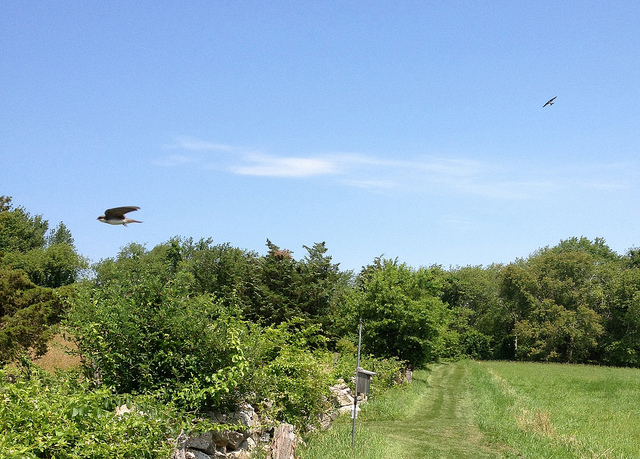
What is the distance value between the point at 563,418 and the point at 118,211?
17.1 metres

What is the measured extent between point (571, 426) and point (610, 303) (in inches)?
2001

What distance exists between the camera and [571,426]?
16203 millimetres

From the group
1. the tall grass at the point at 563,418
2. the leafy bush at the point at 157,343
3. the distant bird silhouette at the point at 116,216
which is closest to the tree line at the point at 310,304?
the leafy bush at the point at 157,343

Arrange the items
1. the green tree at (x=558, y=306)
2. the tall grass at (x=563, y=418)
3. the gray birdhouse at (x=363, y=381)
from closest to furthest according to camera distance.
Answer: the gray birdhouse at (x=363, y=381) → the tall grass at (x=563, y=418) → the green tree at (x=558, y=306)

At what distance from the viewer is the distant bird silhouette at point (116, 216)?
659 centimetres

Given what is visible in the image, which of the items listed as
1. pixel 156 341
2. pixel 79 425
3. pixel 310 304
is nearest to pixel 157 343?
pixel 156 341

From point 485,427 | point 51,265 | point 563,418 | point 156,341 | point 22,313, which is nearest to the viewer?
point 156,341

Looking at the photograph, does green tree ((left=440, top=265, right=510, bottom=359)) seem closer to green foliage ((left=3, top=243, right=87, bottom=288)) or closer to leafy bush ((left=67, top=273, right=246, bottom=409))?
green foliage ((left=3, top=243, right=87, bottom=288))

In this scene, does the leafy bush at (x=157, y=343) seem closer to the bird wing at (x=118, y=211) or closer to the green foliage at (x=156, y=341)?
the green foliage at (x=156, y=341)

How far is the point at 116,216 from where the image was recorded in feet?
22.2

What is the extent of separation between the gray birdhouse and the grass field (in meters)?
1.15

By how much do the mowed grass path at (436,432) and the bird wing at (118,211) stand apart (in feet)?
27.5

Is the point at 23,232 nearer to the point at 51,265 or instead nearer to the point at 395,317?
the point at 51,265

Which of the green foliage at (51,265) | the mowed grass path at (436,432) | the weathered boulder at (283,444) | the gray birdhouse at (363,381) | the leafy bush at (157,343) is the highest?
the green foliage at (51,265)
